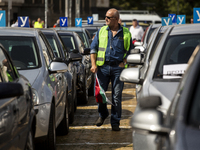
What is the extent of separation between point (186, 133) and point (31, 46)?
464 cm

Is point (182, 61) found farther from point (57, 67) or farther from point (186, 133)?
point (186, 133)

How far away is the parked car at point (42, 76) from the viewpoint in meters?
5.82

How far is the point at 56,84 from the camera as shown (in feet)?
22.5

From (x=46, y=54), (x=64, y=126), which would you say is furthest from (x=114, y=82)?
(x=46, y=54)

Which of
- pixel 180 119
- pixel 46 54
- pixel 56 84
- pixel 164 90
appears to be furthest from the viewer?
pixel 46 54

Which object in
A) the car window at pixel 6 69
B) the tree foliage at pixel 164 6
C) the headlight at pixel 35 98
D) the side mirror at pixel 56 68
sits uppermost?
the tree foliage at pixel 164 6

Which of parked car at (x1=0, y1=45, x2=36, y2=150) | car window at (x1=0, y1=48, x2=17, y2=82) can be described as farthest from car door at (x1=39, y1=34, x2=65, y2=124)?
car window at (x1=0, y1=48, x2=17, y2=82)

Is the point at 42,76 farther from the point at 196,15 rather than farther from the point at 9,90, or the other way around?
the point at 196,15

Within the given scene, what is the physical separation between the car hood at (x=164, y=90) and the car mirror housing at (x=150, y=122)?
1.42 m

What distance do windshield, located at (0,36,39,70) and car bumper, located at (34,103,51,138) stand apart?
3.06 ft

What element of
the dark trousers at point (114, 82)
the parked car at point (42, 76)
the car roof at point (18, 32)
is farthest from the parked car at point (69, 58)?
the car roof at point (18, 32)

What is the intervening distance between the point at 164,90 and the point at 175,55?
126cm

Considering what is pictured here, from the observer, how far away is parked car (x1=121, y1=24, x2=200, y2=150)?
4516 millimetres

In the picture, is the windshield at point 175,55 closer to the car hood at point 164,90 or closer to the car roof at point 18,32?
the car hood at point 164,90
